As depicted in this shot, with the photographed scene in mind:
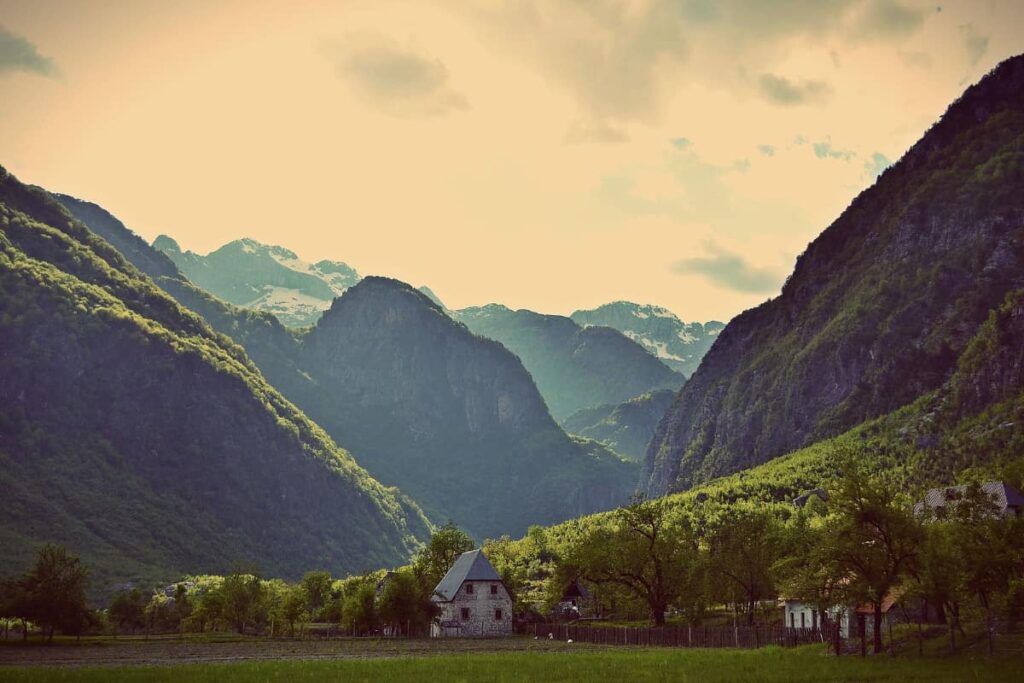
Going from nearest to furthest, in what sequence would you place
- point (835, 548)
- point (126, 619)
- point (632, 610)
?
point (835, 548) < point (632, 610) < point (126, 619)

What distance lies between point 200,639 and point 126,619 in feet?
137

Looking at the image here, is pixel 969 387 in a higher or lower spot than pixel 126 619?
higher

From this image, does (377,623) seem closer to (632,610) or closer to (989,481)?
(632,610)

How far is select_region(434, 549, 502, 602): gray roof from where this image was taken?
118312mm

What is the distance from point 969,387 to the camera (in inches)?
6919

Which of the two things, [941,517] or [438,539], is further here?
[438,539]

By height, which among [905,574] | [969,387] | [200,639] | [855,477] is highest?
[969,387]

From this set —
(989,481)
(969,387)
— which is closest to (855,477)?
(989,481)

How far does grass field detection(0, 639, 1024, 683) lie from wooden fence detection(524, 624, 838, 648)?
22.7ft

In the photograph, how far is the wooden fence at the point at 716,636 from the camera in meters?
72.5

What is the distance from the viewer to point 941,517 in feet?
252

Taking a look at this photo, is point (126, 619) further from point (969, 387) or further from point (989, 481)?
point (969, 387)

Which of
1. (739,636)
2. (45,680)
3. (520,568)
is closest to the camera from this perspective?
(45,680)

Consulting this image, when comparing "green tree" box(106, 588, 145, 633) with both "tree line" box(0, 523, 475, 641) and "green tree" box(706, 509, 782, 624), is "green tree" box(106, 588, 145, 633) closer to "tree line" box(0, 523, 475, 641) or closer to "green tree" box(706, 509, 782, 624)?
"tree line" box(0, 523, 475, 641)
